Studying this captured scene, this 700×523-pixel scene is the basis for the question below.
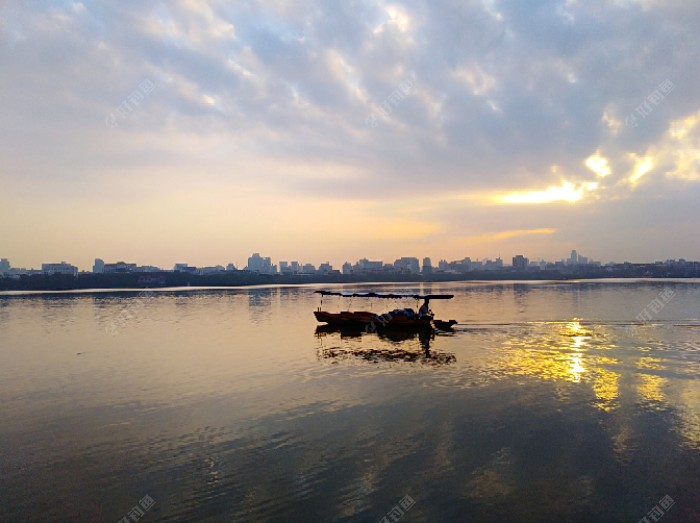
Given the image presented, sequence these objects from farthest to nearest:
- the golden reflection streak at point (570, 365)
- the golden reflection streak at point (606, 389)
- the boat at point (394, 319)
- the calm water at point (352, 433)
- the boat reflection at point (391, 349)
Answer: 1. the boat at point (394, 319)
2. the boat reflection at point (391, 349)
3. the golden reflection streak at point (570, 365)
4. the golden reflection streak at point (606, 389)
5. the calm water at point (352, 433)

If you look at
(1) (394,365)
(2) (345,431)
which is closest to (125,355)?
(1) (394,365)

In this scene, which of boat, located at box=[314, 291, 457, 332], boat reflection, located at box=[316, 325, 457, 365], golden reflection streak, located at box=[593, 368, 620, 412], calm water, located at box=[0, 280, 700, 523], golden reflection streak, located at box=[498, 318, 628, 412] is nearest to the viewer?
calm water, located at box=[0, 280, 700, 523]

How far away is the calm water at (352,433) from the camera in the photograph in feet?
49.9

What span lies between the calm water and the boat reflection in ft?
1.25

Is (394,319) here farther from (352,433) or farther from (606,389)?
(352,433)

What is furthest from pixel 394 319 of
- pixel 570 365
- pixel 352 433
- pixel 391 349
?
pixel 352 433

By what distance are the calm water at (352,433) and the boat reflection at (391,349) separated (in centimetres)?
38

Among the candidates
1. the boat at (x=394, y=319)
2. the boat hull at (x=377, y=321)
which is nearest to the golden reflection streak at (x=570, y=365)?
the boat at (x=394, y=319)

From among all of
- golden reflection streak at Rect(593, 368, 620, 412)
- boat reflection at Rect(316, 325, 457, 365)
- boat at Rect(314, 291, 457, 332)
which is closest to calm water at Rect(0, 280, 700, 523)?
golden reflection streak at Rect(593, 368, 620, 412)

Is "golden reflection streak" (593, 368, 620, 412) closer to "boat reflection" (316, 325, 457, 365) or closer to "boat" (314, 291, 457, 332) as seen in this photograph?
"boat reflection" (316, 325, 457, 365)

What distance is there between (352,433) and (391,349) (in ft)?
81.8

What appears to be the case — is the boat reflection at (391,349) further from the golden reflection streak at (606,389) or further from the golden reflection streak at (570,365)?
the golden reflection streak at (606,389)

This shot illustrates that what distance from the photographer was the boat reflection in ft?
134

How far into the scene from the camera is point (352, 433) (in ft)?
70.6
